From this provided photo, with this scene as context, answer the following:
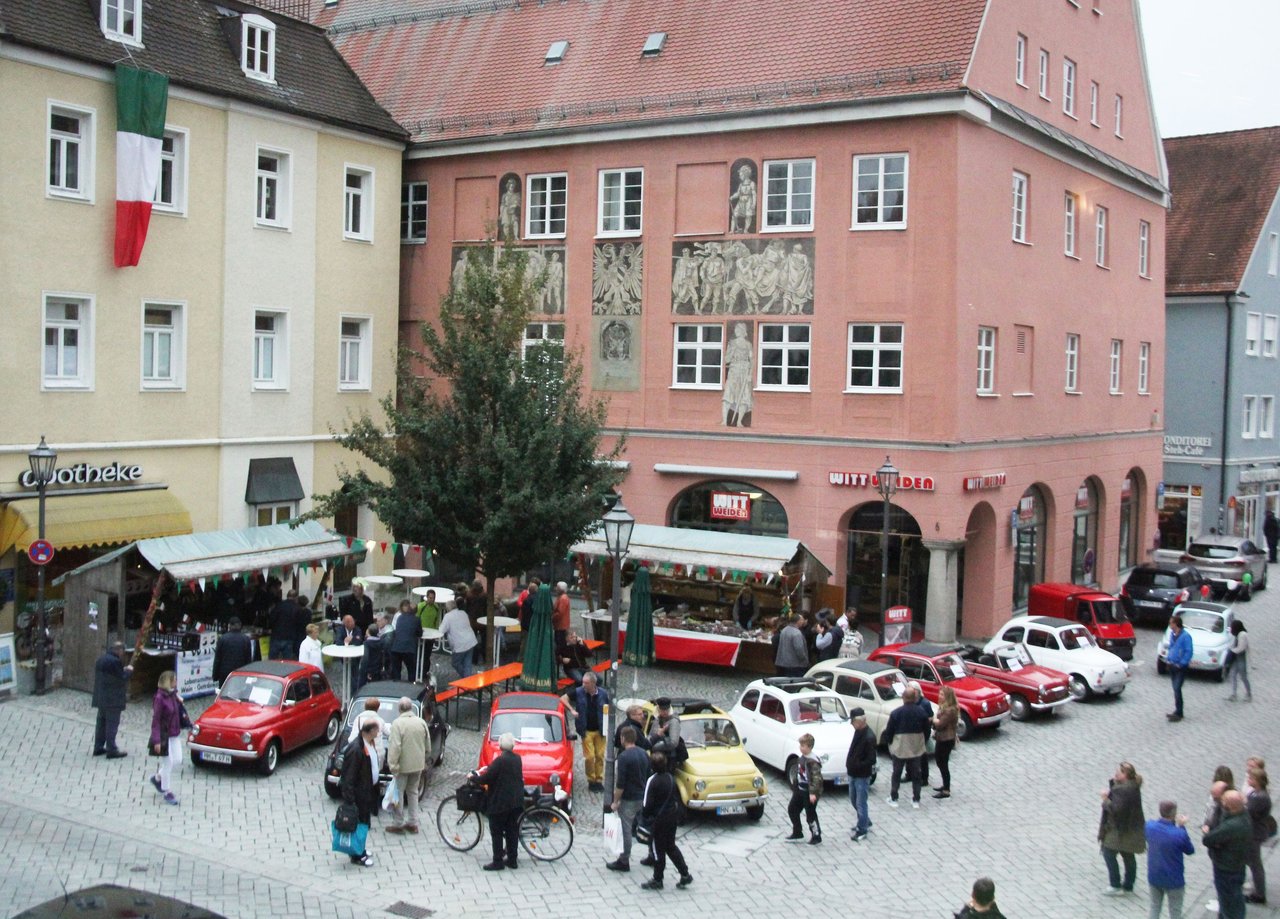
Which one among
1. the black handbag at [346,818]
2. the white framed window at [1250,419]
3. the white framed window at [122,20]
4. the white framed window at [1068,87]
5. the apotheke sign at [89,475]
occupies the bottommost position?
the black handbag at [346,818]

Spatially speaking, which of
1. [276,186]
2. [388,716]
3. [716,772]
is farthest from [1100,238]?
[388,716]

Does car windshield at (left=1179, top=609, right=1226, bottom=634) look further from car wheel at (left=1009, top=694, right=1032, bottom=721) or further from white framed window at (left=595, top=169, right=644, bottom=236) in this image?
white framed window at (left=595, top=169, right=644, bottom=236)

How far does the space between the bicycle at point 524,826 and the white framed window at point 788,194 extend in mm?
17536

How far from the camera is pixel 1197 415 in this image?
49.2 metres

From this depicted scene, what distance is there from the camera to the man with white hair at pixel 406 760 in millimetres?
16438

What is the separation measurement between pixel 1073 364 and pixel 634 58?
46.6 feet

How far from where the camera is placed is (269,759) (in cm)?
1856

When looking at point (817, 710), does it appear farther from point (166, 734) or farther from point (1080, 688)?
point (166, 734)

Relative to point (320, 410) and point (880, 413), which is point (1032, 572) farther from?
point (320, 410)

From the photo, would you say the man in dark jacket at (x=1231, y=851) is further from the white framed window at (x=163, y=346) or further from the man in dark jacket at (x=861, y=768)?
the white framed window at (x=163, y=346)

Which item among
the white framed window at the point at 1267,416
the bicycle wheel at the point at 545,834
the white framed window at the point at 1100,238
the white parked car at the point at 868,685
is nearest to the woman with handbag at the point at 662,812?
the bicycle wheel at the point at 545,834

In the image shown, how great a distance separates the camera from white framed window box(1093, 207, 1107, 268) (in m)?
36.5

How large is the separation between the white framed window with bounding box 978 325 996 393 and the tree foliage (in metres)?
9.77

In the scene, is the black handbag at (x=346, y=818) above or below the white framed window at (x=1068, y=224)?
below
